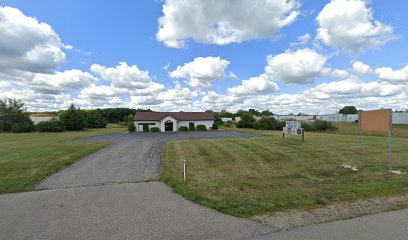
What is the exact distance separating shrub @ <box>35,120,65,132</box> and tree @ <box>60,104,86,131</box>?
3.77 ft

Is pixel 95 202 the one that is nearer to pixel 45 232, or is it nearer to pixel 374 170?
pixel 45 232

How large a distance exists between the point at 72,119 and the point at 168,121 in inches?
880

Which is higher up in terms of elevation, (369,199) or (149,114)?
(149,114)

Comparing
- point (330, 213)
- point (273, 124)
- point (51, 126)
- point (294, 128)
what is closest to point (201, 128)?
point (273, 124)

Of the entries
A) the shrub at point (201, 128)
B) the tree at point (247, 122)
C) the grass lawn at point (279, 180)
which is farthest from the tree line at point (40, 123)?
the grass lawn at point (279, 180)

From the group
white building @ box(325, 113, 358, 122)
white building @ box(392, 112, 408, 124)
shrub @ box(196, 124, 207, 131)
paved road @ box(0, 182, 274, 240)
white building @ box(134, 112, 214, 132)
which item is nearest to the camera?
paved road @ box(0, 182, 274, 240)

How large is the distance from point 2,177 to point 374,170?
1530 centimetres

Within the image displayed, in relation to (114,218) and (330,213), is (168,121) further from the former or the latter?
(330,213)

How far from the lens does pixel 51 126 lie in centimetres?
4591

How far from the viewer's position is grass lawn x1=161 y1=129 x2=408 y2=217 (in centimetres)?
566

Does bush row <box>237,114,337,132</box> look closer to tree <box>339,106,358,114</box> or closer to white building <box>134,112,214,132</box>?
white building <box>134,112,214,132</box>

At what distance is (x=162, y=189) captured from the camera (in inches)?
283

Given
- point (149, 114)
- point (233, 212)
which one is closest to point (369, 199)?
point (233, 212)

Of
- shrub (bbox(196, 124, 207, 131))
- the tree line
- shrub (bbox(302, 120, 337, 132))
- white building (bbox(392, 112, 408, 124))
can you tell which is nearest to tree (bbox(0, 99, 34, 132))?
the tree line
